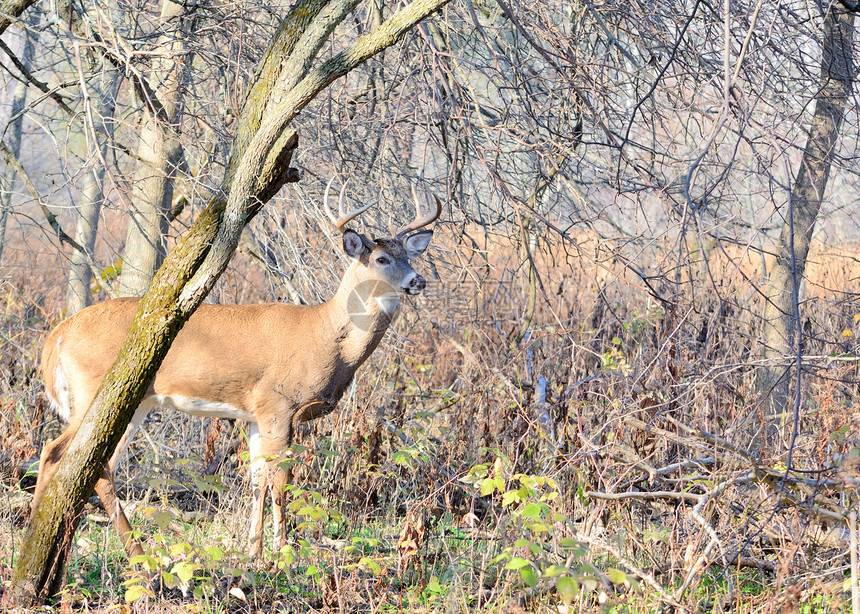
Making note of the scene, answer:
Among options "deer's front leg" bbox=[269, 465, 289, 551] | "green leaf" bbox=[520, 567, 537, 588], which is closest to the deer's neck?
"deer's front leg" bbox=[269, 465, 289, 551]

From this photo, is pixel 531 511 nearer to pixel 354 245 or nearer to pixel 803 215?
pixel 354 245

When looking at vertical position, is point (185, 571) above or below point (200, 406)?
below

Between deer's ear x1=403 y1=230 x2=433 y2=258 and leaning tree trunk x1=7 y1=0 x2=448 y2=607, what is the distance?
2.15 m

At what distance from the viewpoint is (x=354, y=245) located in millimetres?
5695

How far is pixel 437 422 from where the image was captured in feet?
22.8

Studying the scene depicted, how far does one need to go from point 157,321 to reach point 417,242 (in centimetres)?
251

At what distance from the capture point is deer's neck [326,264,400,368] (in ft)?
18.6

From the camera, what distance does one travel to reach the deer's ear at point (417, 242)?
19.1 feet

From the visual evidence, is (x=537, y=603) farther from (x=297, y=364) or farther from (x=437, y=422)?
(x=437, y=422)

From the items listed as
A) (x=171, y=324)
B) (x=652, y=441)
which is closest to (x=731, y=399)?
(x=652, y=441)

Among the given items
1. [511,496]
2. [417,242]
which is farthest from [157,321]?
[417,242]

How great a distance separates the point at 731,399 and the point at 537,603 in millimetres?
2901

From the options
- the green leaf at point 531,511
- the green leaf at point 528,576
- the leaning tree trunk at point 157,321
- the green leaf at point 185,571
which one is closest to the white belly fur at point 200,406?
the leaning tree trunk at point 157,321

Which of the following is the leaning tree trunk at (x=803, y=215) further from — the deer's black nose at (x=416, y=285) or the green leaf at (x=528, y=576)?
the green leaf at (x=528, y=576)
